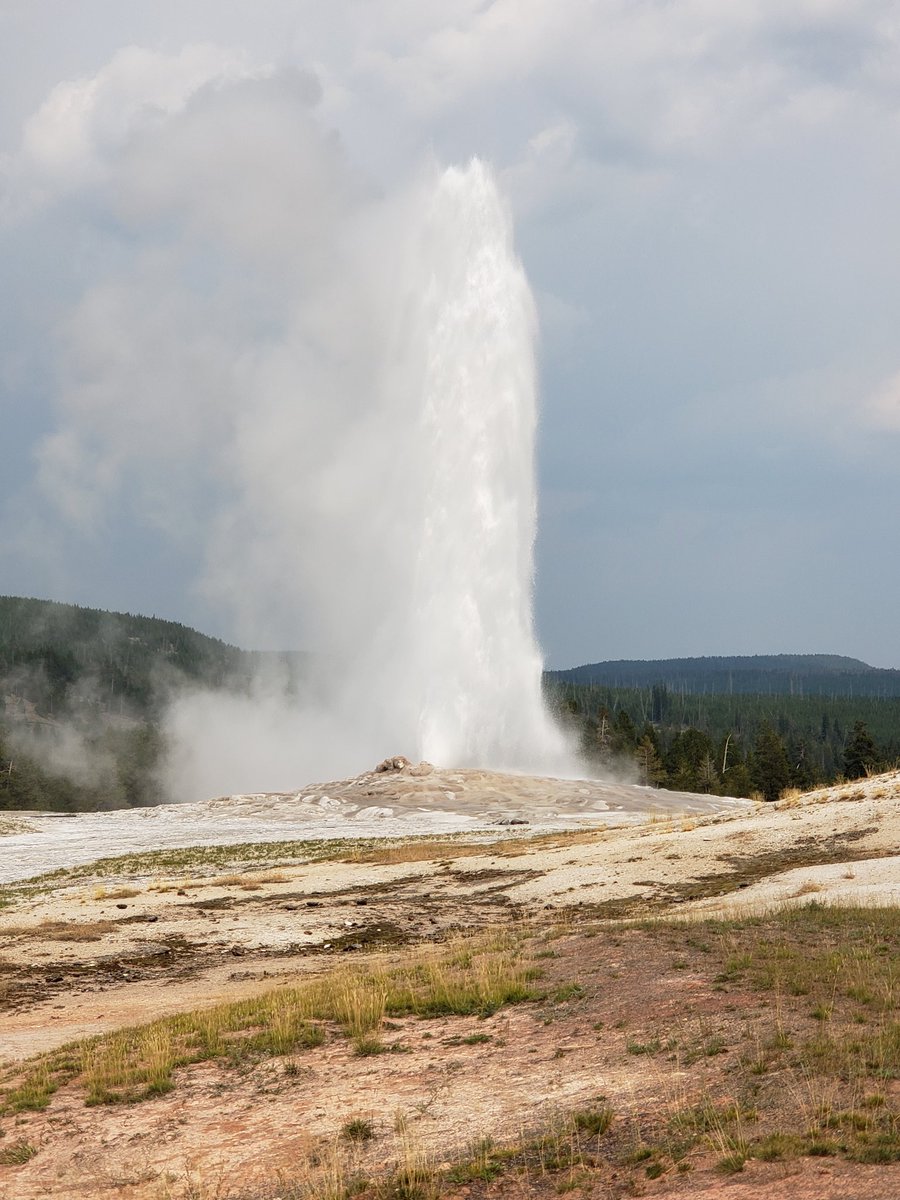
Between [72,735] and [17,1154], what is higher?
[17,1154]

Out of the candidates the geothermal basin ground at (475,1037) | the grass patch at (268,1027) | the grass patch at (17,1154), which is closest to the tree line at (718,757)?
the geothermal basin ground at (475,1037)

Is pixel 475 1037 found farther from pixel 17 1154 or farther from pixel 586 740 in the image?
pixel 586 740

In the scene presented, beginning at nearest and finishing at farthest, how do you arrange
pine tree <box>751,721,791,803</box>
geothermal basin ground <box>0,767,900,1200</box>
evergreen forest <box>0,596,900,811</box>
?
geothermal basin ground <box>0,767,900,1200</box> < pine tree <box>751,721,791,803</box> < evergreen forest <box>0,596,900,811</box>

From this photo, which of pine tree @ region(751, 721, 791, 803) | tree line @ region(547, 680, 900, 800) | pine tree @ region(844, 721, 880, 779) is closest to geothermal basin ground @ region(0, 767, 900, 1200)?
tree line @ region(547, 680, 900, 800)

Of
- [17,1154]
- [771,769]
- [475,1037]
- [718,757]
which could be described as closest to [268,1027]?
[475,1037]

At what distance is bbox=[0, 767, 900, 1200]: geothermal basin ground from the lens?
330 inches

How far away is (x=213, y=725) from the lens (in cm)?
12912

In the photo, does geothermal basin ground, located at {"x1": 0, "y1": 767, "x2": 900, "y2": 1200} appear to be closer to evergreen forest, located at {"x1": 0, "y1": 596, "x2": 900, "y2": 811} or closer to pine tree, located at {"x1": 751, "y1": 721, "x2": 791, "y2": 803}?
evergreen forest, located at {"x1": 0, "y1": 596, "x2": 900, "y2": 811}

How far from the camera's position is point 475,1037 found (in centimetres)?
1208

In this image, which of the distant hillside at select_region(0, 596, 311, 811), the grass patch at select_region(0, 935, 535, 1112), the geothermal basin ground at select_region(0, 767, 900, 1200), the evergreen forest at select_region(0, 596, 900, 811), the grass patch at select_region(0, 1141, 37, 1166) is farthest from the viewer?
the distant hillside at select_region(0, 596, 311, 811)

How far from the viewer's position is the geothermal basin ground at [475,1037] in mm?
8383

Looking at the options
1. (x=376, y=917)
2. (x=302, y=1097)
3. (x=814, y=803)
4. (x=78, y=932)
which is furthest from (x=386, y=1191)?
(x=814, y=803)

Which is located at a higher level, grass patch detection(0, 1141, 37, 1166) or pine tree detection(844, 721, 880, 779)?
pine tree detection(844, 721, 880, 779)

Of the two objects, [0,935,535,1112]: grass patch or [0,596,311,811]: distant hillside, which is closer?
[0,935,535,1112]: grass patch
